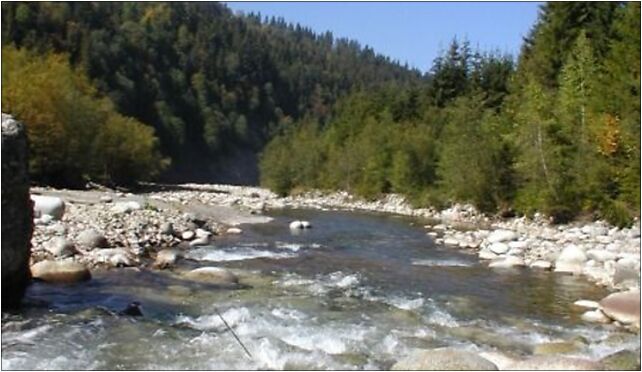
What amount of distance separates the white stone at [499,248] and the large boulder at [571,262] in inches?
112

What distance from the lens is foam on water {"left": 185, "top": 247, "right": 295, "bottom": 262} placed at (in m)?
19.4

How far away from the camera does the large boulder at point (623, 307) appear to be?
42.0 feet

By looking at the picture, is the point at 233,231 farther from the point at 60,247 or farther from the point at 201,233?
the point at 60,247

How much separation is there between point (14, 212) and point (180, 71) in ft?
450

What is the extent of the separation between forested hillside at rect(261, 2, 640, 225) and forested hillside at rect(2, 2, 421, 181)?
38403mm

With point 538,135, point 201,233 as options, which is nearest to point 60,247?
point 201,233

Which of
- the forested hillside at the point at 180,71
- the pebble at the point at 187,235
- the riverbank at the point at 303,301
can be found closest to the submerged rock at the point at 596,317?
the riverbank at the point at 303,301

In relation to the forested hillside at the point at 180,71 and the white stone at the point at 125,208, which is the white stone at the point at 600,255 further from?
the forested hillside at the point at 180,71

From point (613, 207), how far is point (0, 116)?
22868 millimetres

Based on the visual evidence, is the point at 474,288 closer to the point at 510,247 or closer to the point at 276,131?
the point at 510,247

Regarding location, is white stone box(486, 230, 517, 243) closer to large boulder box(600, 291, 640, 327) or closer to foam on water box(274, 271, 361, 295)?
foam on water box(274, 271, 361, 295)

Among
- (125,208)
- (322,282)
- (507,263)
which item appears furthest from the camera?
(125,208)

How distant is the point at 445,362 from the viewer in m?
8.52

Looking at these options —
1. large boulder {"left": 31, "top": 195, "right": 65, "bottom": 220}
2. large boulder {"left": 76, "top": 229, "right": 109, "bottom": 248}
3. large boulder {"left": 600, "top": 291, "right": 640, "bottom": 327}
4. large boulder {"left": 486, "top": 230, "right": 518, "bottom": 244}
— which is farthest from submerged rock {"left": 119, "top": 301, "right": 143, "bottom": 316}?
large boulder {"left": 486, "top": 230, "right": 518, "bottom": 244}
